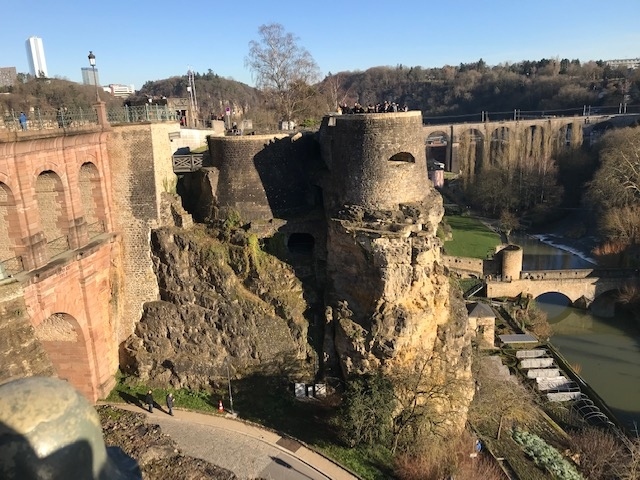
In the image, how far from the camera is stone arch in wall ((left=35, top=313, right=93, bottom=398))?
17.8m

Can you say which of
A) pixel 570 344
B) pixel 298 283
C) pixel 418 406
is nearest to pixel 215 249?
pixel 298 283

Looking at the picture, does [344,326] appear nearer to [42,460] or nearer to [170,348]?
[170,348]

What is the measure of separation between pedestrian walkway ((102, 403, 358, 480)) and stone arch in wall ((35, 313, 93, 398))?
1.66 meters

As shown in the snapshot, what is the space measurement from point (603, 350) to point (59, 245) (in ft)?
101

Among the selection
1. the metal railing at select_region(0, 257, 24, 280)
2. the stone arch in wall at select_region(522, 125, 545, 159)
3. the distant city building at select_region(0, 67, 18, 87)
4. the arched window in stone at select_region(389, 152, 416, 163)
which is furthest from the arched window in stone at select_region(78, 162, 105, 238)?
the stone arch in wall at select_region(522, 125, 545, 159)

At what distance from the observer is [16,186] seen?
14.6 meters

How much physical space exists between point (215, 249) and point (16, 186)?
803cm

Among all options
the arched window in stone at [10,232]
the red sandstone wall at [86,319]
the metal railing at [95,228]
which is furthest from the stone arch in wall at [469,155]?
the arched window in stone at [10,232]

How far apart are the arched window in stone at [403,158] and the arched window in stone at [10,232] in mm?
13698

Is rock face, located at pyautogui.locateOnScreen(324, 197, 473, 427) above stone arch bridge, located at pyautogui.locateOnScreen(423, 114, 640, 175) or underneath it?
underneath

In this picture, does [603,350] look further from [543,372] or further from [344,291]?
[344,291]

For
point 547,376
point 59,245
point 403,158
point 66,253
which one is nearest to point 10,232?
point 66,253

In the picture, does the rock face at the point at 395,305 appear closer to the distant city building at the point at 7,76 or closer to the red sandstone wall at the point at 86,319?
the red sandstone wall at the point at 86,319

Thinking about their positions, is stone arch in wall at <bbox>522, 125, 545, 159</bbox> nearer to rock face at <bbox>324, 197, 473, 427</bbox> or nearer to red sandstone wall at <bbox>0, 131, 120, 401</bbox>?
rock face at <bbox>324, 197, 473, 427</bbox>
